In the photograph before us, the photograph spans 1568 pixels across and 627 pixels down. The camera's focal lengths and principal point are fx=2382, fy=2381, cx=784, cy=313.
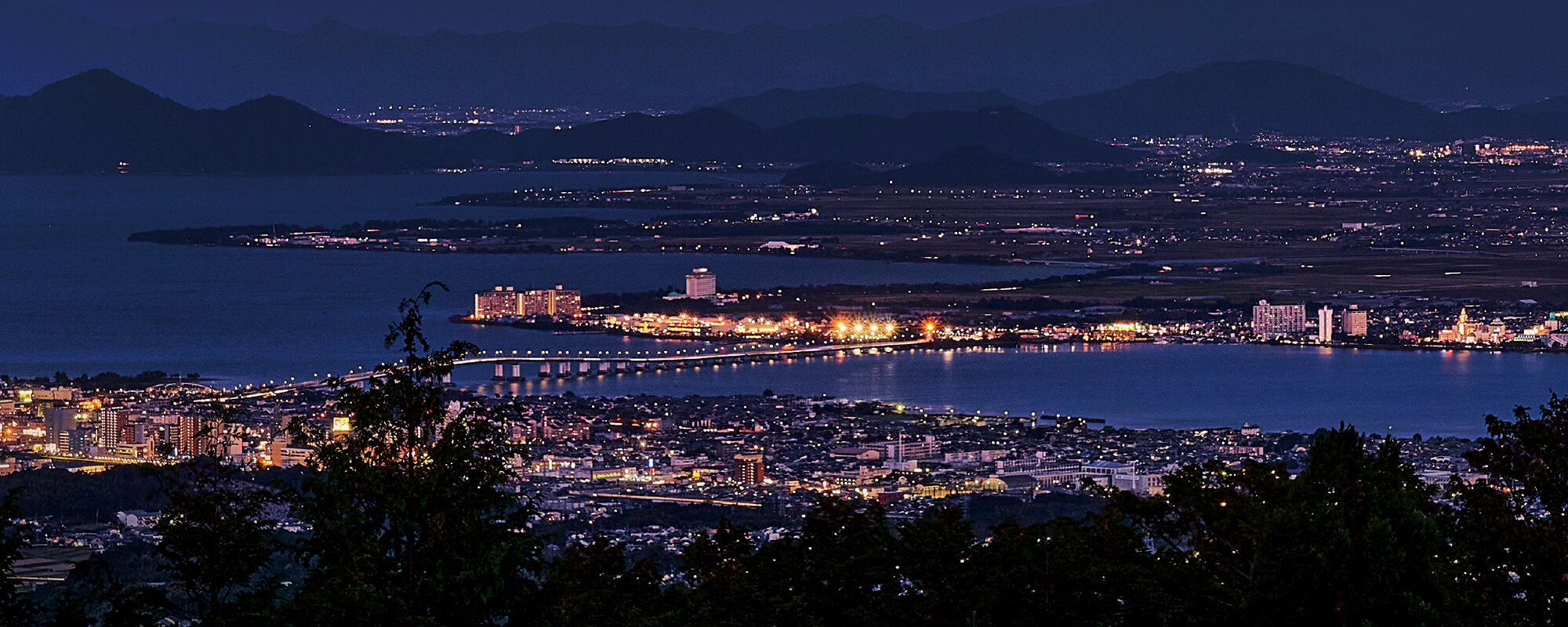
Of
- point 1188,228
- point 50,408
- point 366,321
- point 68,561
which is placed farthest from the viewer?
point 1188,228

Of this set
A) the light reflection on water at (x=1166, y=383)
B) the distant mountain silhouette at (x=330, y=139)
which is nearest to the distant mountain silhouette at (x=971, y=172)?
the distant mountain silhouette at (x=330, y=139)

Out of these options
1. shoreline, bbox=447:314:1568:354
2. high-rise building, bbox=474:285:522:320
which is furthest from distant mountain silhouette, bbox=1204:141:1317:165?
high-rise building, bbox=474:285:522:320

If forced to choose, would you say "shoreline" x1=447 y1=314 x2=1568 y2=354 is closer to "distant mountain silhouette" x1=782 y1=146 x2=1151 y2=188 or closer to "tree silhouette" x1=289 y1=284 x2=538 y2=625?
"tree silhouette" x1=289 y1=284 x2=538 y2=625

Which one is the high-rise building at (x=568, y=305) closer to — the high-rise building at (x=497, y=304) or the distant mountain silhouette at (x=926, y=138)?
the high-rise building at (x=497, y=304)

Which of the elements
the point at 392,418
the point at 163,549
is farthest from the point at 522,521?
the point at 163,549

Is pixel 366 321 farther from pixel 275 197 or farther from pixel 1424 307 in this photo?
pixel 275 197
